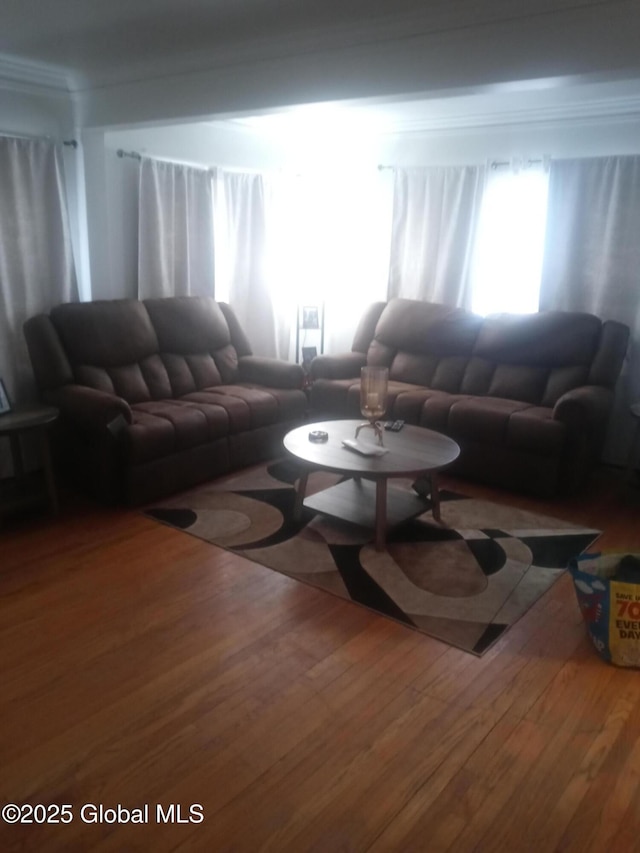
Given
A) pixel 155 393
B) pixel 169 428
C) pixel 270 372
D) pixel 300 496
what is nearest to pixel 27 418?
pixel 169 428

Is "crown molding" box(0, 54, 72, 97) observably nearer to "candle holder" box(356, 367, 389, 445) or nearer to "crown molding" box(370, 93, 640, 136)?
"crown molding" box(370, 93, 640, 136)

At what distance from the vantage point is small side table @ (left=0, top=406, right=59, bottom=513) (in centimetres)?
329

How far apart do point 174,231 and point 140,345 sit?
103 cm

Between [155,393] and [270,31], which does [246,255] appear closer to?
[155,393]

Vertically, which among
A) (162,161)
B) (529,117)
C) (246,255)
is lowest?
(246,255)

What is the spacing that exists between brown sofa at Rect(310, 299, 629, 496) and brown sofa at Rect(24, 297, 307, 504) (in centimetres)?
62

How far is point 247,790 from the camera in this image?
1.77 metres

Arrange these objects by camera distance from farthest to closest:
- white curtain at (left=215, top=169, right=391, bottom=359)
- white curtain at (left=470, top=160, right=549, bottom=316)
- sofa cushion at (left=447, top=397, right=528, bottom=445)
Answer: white curtain at (left=215, top=169, right=391, bottom=359)
white curtain at (left=470, top=160, right=549, bottom=316)
sofa cushion at (left=447, top=397, right=528, bottom=445)

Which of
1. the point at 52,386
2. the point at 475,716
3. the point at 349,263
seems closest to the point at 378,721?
the point at 475,716

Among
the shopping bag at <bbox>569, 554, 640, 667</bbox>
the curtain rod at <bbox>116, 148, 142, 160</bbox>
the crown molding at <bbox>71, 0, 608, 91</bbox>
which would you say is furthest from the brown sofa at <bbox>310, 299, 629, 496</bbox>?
the crown molding at <bbox>71, 0, 608, 91</bbox>

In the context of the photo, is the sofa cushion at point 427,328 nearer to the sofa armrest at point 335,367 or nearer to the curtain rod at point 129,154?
the sofa armrest at point 335,367

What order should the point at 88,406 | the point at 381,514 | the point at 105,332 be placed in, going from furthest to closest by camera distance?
the point at 105,332
the point at 88,406
the point at 381,514

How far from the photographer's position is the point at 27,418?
3373 mm

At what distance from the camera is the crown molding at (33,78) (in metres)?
3.63
